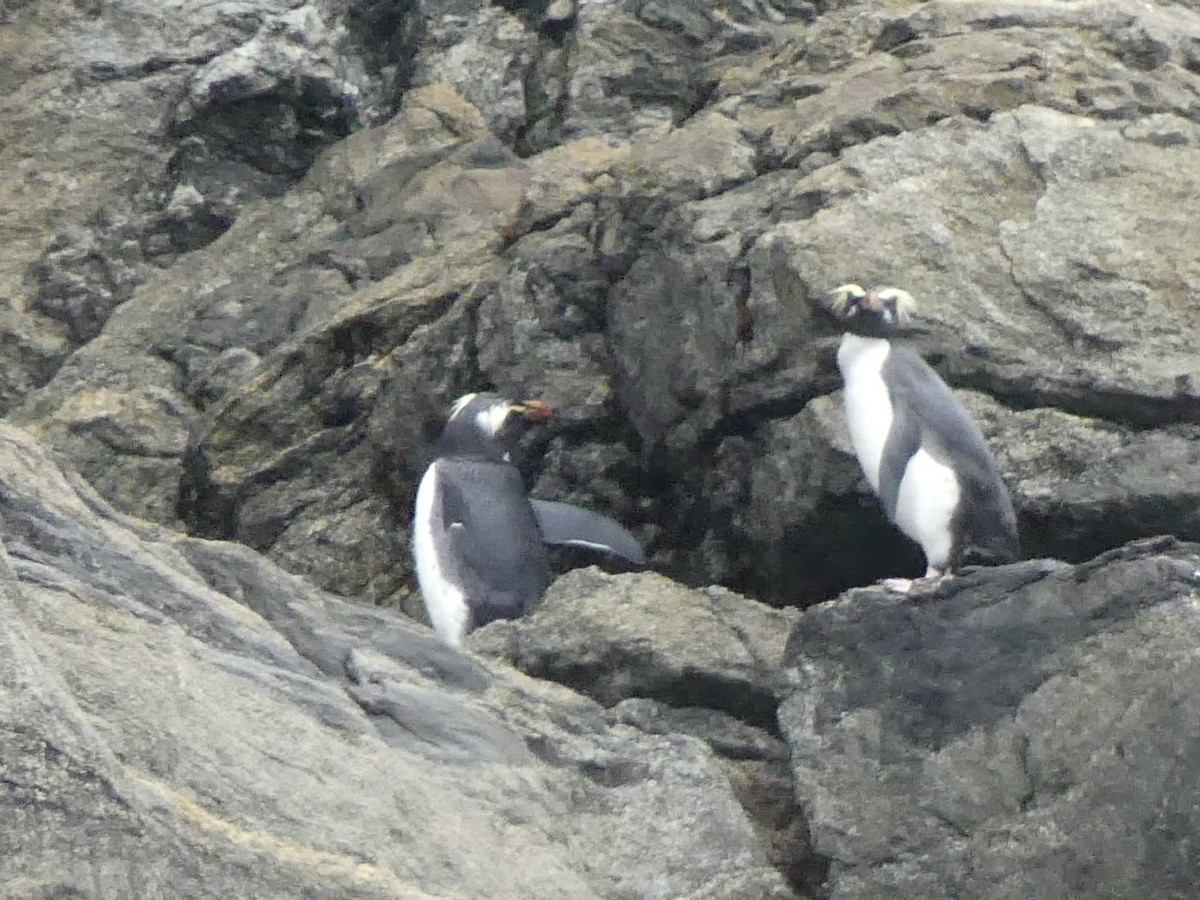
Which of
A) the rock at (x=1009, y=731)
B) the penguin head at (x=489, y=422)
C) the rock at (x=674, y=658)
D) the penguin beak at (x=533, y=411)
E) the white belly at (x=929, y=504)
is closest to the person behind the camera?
the rock at (x=1009, y=731)

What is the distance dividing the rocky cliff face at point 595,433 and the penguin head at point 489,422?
28cm

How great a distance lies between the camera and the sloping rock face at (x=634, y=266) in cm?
863

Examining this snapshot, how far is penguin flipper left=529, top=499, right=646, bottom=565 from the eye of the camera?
927cm

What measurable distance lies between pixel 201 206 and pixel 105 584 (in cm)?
786

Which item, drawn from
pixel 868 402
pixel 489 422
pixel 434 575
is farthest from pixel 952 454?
pixel 434 575

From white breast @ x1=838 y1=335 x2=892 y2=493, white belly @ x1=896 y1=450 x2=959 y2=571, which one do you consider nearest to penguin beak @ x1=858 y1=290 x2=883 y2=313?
white breast @ x1=838 y1=335 x2=892 y2=493

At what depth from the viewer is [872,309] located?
27.3ft

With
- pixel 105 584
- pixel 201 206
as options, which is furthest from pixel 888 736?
pixel 201 206

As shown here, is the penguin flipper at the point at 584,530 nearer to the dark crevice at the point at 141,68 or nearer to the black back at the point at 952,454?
the black back at the point at 952,454

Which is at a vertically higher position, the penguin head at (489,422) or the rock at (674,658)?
the rock at (674,658)

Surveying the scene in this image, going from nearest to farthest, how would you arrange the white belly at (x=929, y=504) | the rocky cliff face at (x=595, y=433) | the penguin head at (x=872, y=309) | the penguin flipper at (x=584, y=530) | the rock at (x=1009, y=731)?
the rocky cliff face at (x=595, y=433), the rock at (x=1009, y=731), the white belly at (x=929, y=504), the penguin head at (x=872, y=309), the penguin flipper at (x=584, y=530)

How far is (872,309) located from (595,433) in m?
1.94

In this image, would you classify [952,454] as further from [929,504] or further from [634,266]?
[634,266]

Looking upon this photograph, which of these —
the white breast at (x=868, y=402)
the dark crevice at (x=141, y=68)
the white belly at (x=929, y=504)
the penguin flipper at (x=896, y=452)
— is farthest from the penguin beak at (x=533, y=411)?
the dark crevice at (x=141, y=68)
